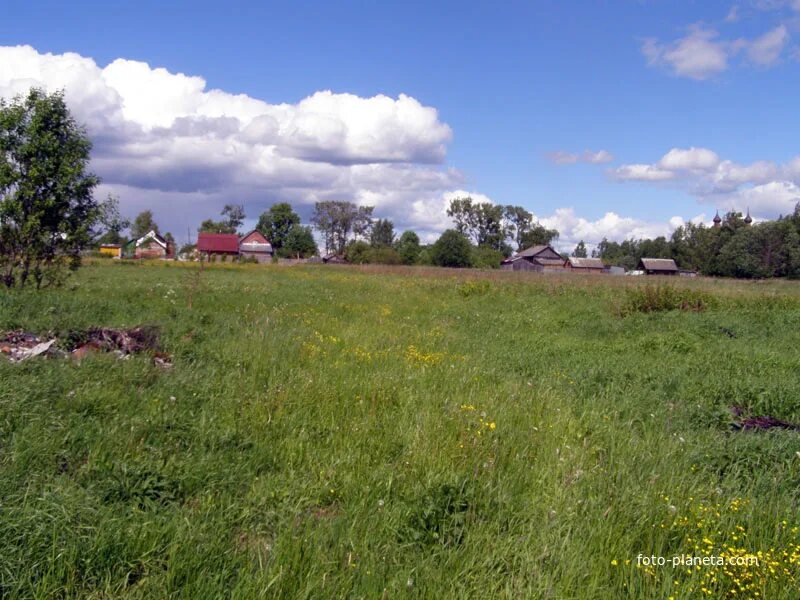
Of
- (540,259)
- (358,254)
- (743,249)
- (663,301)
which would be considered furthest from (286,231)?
(663,301)

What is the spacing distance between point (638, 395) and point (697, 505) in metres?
3.07

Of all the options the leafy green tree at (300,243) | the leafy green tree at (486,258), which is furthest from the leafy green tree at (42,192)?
the leafy green tree at (300,243)

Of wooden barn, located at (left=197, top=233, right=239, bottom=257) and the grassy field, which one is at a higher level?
wooden barn, located at (left=197, top=233, right=239, bottom=257)

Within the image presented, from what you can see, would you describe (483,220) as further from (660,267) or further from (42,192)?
Result: (42,192)

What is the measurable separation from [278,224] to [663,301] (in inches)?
3547

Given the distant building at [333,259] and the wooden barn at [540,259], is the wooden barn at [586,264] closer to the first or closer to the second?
the wooden barn at [540,259]

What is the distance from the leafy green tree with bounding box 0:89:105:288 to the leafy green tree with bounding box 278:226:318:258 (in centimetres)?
8363

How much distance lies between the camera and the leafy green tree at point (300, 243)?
3789 inches

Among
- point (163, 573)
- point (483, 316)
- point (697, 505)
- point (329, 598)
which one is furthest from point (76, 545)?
point (483, 316)

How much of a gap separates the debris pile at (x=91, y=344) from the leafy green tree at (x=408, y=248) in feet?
261

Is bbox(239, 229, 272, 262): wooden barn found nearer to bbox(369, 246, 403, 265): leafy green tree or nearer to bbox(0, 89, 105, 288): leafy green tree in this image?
bbox(369, 246, 403, 265): leafy green tree

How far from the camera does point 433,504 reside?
3602 mm

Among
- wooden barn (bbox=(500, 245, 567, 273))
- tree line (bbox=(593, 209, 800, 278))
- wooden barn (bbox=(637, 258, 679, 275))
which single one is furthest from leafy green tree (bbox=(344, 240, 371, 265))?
tree line (bbox=(593, 209, 800, 278))

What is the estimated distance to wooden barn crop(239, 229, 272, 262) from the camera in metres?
75.1
